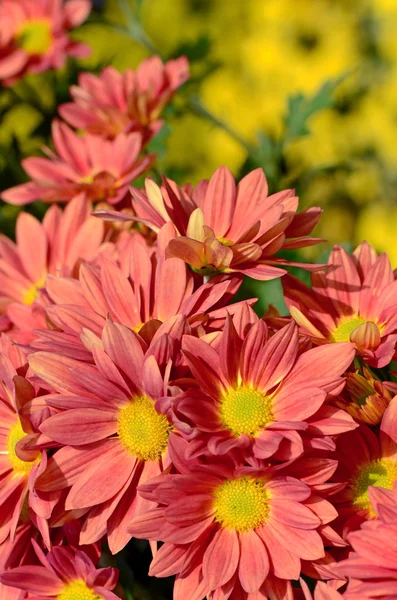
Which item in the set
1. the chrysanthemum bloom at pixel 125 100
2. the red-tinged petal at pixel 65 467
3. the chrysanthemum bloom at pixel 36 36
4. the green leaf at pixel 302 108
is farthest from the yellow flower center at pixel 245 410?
the chrysanthemum bloom at pixel 36 36

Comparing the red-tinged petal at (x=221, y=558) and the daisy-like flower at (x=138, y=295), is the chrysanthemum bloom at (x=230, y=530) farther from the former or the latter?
the daisy-like flower at (x=138, y=295)

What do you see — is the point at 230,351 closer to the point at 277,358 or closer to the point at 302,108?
the point at 277,358

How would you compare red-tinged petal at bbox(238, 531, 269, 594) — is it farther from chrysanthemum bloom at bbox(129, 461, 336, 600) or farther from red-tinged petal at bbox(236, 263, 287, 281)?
red-tinged petal at bbox(236, 263, 287, 281)

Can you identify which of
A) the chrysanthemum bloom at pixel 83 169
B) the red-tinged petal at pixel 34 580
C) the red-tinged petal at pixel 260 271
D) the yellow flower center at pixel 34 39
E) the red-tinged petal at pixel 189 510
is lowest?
the red-tinged petal at pixel 34 580

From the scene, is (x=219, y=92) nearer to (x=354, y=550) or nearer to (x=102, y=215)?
(x=102, y=215)

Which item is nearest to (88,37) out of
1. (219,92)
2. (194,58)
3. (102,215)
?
Result: (219,92)

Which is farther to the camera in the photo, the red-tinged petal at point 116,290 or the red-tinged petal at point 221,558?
the red-tinged petal at point 116,290

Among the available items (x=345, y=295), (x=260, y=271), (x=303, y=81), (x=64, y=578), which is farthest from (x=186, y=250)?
(x=303, y=81)
